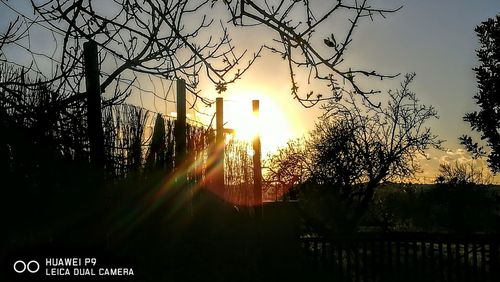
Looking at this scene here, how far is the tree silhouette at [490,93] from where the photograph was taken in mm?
15875

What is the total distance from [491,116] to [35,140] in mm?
15020

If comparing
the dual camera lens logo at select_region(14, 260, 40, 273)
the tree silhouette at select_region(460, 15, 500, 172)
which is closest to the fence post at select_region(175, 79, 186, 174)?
the dual camera lens logo at select_region(14, 260, 40, 273)

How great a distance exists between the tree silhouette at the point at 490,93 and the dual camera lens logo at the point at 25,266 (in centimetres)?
1496

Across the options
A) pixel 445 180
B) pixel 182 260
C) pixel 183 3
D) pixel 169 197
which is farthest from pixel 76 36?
pixel 445 180

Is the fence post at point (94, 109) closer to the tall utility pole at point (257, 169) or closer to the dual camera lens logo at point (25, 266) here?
the dual camera lens logo at point (25, 266)

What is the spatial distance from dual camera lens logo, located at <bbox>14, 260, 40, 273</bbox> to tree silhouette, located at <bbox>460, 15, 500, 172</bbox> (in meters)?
15.0

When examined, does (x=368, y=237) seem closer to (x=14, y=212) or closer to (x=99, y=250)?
(x=99, y=250)

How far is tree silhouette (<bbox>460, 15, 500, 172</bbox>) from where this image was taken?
15875 mm

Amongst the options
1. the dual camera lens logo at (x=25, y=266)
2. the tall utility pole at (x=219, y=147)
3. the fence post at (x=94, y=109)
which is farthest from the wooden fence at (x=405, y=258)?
the dual camera lens logo at (x=25, y=266)

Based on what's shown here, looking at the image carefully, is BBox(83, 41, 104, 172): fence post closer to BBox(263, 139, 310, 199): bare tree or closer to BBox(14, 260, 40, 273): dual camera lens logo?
BBox(14, 260, 40, 273): dual camera lens logo

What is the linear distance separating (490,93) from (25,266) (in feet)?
49.6

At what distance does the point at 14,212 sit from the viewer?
3.27 meters

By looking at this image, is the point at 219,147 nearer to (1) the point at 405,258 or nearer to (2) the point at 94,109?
(2) the point at 94,109

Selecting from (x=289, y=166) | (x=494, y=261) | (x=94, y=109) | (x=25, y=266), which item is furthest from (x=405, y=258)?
(x=289, y=166)
